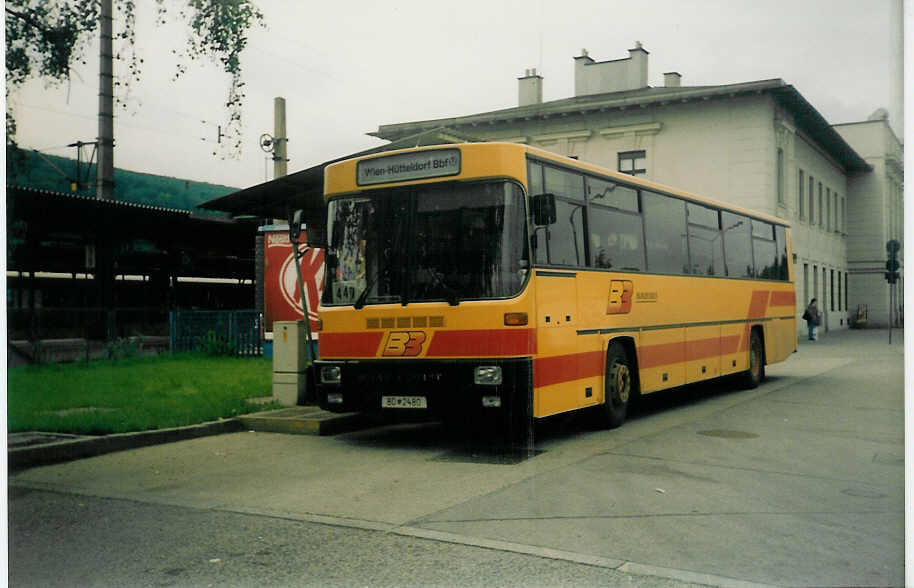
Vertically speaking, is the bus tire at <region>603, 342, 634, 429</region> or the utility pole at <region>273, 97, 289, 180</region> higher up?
the utility pole at <region>273, 97, 289, 180</region>

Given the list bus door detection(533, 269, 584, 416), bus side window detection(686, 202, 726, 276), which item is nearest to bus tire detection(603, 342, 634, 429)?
bus door detection(533, 269, 584, 416)

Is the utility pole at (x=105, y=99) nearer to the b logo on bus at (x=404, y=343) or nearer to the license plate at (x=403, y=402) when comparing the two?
the b logo on bus at (x=404, y=343)

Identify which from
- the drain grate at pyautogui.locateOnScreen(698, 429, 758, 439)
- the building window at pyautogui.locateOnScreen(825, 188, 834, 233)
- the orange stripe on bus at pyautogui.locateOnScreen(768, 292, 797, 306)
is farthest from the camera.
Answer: the orange stripe on bus at pyautogui.locateOnScreen(768, 292, 797, 306)

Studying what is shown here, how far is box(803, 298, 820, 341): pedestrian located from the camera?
1562 centimetres

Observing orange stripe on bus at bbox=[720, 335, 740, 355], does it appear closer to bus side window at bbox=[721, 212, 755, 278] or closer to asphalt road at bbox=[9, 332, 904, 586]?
bus side window at bbox=[721, 212, 755, 278]

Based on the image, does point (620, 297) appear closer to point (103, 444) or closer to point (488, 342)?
point (488, 342)

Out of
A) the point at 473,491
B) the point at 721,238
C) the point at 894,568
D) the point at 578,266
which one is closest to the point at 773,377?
the point at 721,238

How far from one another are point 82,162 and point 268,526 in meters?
4.05

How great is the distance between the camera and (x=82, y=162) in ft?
28.4

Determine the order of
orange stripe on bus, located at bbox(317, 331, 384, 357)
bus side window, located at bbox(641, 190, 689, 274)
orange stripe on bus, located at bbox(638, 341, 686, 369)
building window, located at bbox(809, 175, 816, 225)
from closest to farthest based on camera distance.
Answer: orange stripe on bus, located at bbox(317, 331, 384, 357)
orange stripe on bus, located at bbox(638, 341, 686, 369)
bus side window, located at bbox(641, 190, 689, 274)
building window, located at bbox(809, 175, 816, 225)

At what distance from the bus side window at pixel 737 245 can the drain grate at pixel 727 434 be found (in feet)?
15.5

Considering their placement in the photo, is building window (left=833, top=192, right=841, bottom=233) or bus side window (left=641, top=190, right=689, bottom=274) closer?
building window (left=833, top=192, right=841, bottom=233)

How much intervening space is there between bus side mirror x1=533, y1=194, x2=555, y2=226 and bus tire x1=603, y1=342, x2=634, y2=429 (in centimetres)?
228

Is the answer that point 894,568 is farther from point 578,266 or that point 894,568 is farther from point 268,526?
point 578,266
